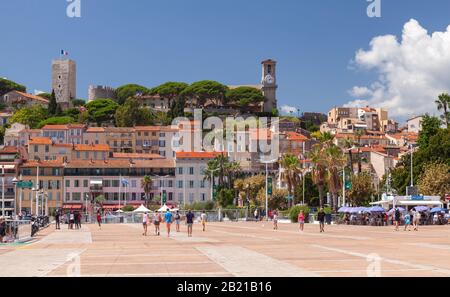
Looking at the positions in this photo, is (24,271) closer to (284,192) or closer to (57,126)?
(284,192)

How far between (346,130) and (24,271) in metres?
184

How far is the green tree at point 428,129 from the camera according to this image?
97.8 metres

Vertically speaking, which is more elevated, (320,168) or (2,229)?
(320,168)

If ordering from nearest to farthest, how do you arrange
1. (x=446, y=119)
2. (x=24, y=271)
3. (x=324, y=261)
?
(x=24, y=271), (x=324, y=261), (x=446, y=119)

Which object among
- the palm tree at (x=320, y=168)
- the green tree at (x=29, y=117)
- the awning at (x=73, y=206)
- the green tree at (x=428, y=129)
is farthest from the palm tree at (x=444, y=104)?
the green tree at (x=29, y=117)

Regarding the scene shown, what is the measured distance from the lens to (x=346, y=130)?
199125 mm

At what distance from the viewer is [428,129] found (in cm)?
9812

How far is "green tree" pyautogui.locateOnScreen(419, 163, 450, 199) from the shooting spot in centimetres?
8175

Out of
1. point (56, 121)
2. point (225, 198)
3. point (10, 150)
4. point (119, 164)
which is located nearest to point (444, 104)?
point (225, 198)

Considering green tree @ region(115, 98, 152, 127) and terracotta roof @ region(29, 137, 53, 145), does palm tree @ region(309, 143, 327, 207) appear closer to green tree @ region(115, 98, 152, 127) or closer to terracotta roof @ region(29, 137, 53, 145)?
terracotta roof @ region(29, 137, 53, 145)

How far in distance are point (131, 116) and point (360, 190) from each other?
10365cm

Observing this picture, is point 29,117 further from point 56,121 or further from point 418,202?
point 418,202

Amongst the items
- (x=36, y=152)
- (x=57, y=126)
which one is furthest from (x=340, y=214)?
(x=57, y=126)

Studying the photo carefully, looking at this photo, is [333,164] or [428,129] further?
[428,129]
